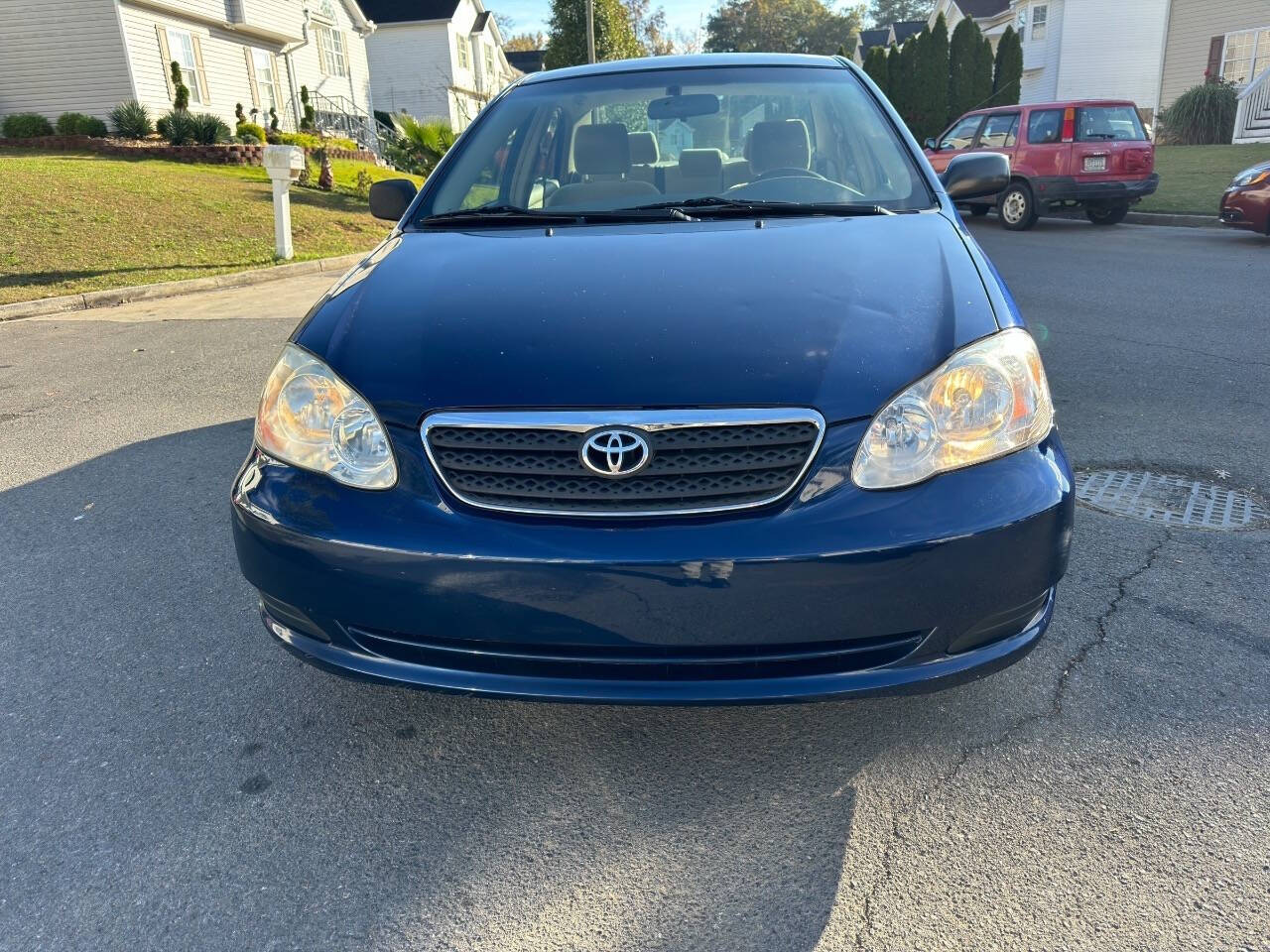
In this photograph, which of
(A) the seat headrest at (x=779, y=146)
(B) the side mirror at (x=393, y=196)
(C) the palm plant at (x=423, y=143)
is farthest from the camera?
(C) the palm plant at (x=423, y=143)

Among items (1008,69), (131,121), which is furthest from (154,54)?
(1008,69)

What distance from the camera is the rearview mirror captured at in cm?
355

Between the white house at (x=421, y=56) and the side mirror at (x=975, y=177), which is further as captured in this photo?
the white house at (x=421, y=56)

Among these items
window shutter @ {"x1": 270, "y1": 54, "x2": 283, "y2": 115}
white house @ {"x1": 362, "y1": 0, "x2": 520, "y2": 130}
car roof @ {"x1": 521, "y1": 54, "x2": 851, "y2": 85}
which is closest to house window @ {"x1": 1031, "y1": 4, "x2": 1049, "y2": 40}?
white house @ {"x1": 362, "y1": 0, "x2": 520, "y2": 130}

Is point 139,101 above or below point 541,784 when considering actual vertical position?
above

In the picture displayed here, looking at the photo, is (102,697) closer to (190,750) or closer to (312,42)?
(190,750)

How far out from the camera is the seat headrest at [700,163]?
323 centimetres

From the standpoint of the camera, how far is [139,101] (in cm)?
2166

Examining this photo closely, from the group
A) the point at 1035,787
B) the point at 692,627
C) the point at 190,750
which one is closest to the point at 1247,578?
the point at 1035,787

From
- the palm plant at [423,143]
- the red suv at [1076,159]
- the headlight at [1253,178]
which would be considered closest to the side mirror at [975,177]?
the headlight at [1253,178]

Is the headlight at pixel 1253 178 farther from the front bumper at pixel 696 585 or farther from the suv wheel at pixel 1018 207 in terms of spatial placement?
the front bumper at pixel 696 585

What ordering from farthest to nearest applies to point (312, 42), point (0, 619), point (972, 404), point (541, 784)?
1. point (312, 42)
2. point (0, 619)
3. point (541, 784)
4. point (972, 404)

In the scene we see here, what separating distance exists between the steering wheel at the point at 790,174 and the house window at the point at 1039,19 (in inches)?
1477

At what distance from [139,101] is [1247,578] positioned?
24.8 m
